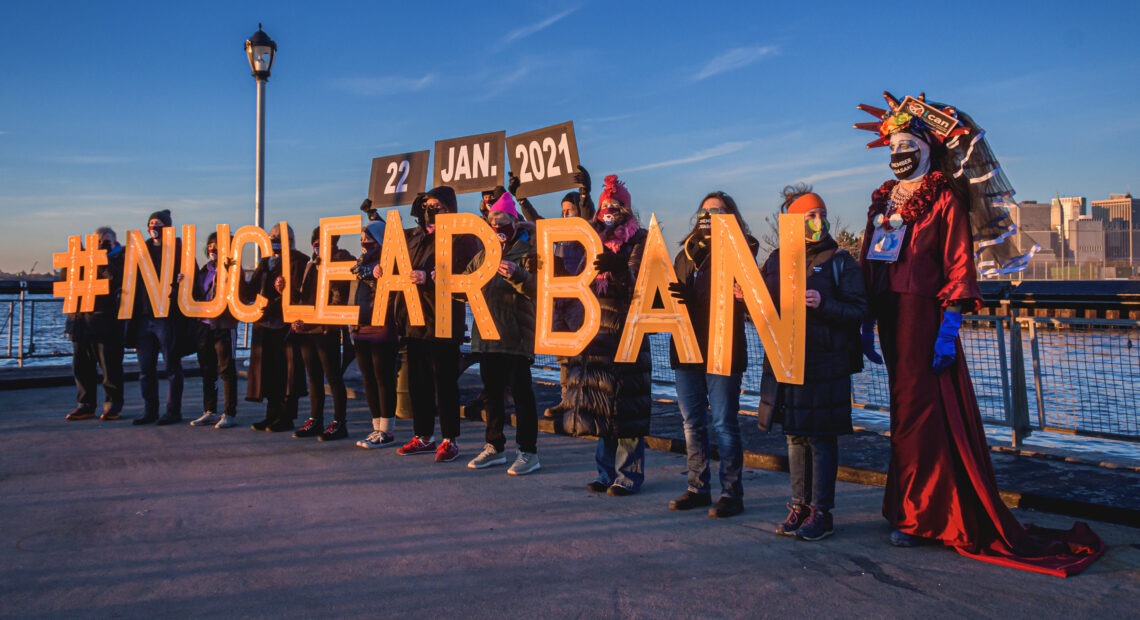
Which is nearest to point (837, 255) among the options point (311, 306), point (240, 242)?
point (311, 306)

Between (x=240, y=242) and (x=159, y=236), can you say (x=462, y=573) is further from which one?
(x=159, y=236)

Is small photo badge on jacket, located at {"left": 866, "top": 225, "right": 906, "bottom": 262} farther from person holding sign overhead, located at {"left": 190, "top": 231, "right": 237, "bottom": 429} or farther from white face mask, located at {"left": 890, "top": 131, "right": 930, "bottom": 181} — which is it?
person holding sign overhead, located at {"left": 190, "top": 231, "right": 237, "bottom": 429}

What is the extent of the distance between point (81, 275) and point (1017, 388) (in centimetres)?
981

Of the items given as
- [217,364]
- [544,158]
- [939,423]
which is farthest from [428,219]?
[939,423]

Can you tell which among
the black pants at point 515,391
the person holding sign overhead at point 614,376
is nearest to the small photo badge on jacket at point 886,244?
the person holding sign overhead at point 614,376

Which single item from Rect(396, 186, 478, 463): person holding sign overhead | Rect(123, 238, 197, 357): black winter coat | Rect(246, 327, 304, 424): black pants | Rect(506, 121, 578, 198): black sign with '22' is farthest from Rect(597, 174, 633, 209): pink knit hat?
Rect(123, 238, 197, 357): black winter coat

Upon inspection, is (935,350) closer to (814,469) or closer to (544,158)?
(814,469)

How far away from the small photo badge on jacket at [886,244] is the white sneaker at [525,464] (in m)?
2.97

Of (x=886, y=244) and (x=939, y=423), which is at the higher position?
(x=886, y=244)

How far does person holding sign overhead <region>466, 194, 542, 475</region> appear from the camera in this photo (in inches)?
245

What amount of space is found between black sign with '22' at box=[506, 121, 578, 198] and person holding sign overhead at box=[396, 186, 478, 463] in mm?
1441

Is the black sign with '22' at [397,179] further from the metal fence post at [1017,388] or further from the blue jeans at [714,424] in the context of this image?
the metal fence post at [1017,388]

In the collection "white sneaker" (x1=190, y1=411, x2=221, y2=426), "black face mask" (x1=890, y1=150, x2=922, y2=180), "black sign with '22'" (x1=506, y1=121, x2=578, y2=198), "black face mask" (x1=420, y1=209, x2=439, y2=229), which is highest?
"black sign with '22'" (x1=506, y1=121, x2=578, y2=198)

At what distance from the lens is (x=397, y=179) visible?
377 inches
